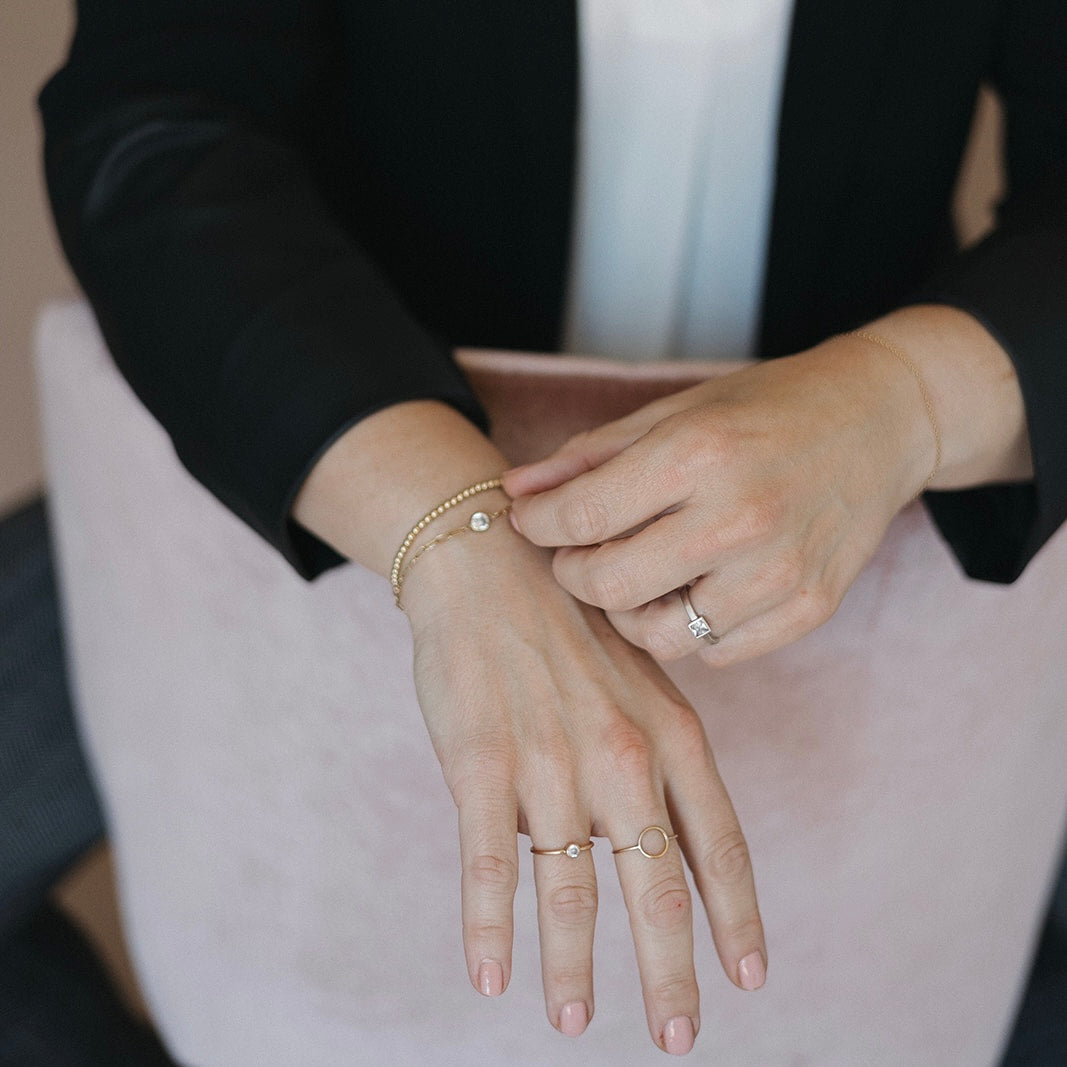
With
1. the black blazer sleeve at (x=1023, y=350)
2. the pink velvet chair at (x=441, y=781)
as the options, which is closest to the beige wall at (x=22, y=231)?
the pink velvet chair at (x=441, y=781)

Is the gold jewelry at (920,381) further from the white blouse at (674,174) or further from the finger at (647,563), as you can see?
the white blouse at (674,174)

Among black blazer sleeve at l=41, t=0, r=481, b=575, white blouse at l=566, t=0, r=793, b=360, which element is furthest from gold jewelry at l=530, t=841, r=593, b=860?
white blouse at l=566, t=0, r=793, b=360

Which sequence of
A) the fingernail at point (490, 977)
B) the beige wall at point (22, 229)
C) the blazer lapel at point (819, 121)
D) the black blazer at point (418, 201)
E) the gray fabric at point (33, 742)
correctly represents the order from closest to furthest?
the fingernail at point (490, 977)
the black blazer at point (418, 201)
the blazer lapel at point (819, 121)
the gray fabric at point (33, 742)
the beige wall at point (22, 229)

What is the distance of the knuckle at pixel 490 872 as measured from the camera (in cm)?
53

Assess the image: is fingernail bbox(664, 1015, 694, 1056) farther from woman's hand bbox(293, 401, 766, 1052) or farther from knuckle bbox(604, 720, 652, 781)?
knuckle bbox(604, 720, 652, 781)

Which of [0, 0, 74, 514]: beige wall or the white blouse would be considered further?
[0, 0, 74, 514]: beige wall

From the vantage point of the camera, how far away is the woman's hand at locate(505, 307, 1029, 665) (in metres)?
0.55

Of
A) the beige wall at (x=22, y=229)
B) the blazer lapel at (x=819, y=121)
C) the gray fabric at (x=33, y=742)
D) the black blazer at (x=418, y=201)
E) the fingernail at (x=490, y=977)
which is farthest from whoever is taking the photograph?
the beige wall at (x=22, y=229)

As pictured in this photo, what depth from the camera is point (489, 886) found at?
532 mm

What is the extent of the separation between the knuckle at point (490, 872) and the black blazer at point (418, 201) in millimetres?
226

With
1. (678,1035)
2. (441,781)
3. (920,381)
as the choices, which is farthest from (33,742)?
(920,381)

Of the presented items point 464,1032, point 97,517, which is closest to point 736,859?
point 464,1032

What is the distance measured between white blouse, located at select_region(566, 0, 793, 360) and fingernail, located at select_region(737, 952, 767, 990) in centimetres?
58

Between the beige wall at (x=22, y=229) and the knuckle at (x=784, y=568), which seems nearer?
the knuckle at (x=784, y=568)
